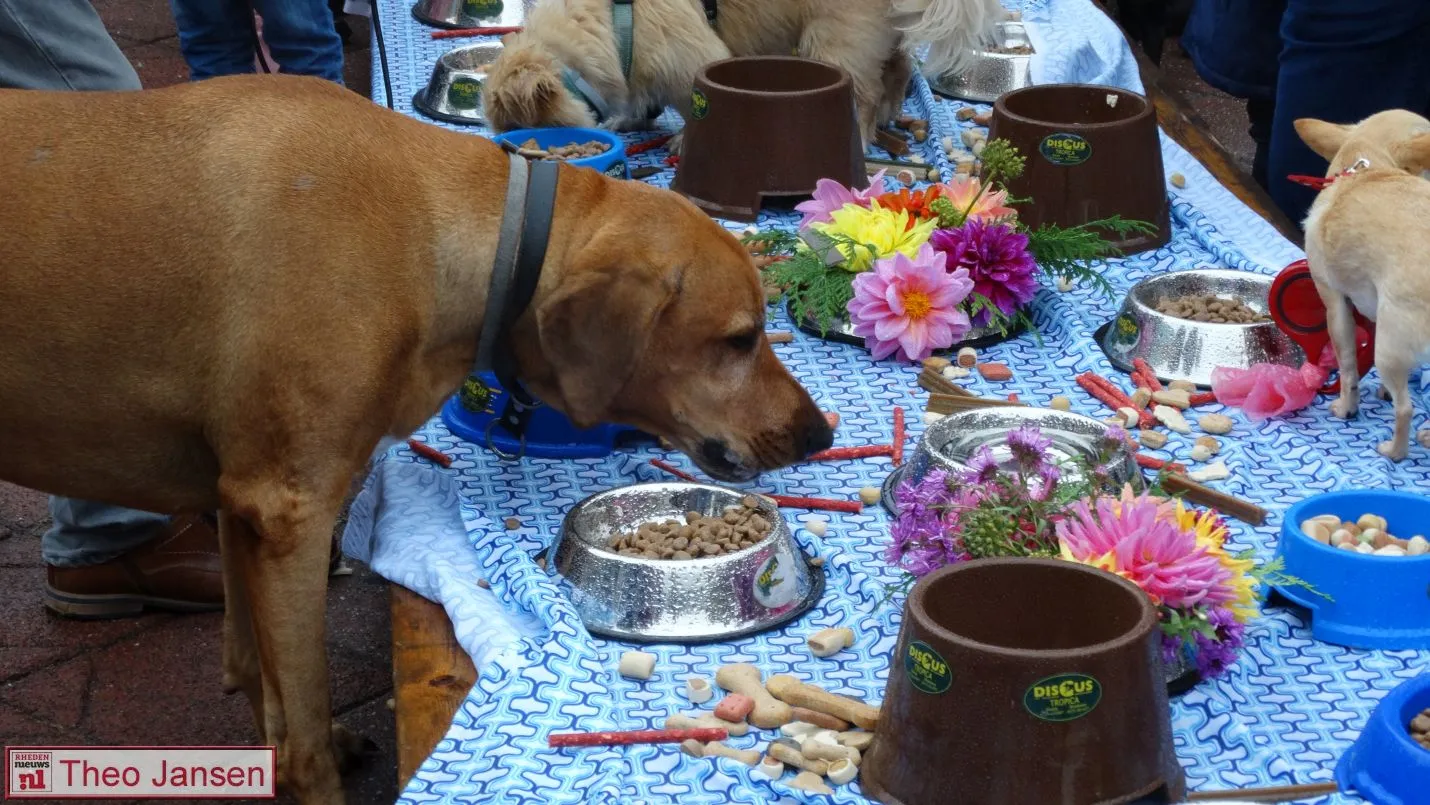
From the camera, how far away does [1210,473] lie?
2742mm

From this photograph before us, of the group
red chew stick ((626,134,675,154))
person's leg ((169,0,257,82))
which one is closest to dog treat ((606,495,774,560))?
red chew stick ((626,134,675,154))

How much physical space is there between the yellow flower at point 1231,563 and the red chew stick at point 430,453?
1.37 m

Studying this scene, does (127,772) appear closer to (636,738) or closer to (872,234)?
(636,738)

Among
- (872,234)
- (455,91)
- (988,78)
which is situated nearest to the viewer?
(872,234)

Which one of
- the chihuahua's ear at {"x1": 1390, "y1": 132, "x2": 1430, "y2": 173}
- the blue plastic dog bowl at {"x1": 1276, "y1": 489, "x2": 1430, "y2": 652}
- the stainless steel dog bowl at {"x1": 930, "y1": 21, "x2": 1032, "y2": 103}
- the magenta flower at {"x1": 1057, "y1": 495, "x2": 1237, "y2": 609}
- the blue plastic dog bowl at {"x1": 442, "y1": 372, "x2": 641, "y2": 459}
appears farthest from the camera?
the stainless steel dog bowl at {"x1": 930, "y1": 21, "x2": 1032, "y2": 103}

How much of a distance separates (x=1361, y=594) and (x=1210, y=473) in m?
0.53

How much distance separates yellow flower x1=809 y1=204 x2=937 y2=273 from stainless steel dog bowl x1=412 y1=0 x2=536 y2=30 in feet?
7.86

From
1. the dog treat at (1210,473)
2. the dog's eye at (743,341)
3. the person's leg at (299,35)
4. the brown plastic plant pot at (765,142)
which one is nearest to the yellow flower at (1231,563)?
the dog treat at (1210,473)

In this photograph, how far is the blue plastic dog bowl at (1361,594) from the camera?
7.25 ft

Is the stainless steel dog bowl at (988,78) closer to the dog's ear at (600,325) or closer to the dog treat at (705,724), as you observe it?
the dog's ear at (600,325)

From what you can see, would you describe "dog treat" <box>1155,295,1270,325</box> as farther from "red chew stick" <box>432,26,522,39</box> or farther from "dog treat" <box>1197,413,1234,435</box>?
"red chew stick" <box>432,26,522,39</box>

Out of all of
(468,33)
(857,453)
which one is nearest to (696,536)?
(857,453)

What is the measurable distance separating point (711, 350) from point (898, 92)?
237 cm

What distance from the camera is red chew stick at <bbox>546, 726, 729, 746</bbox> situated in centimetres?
207
